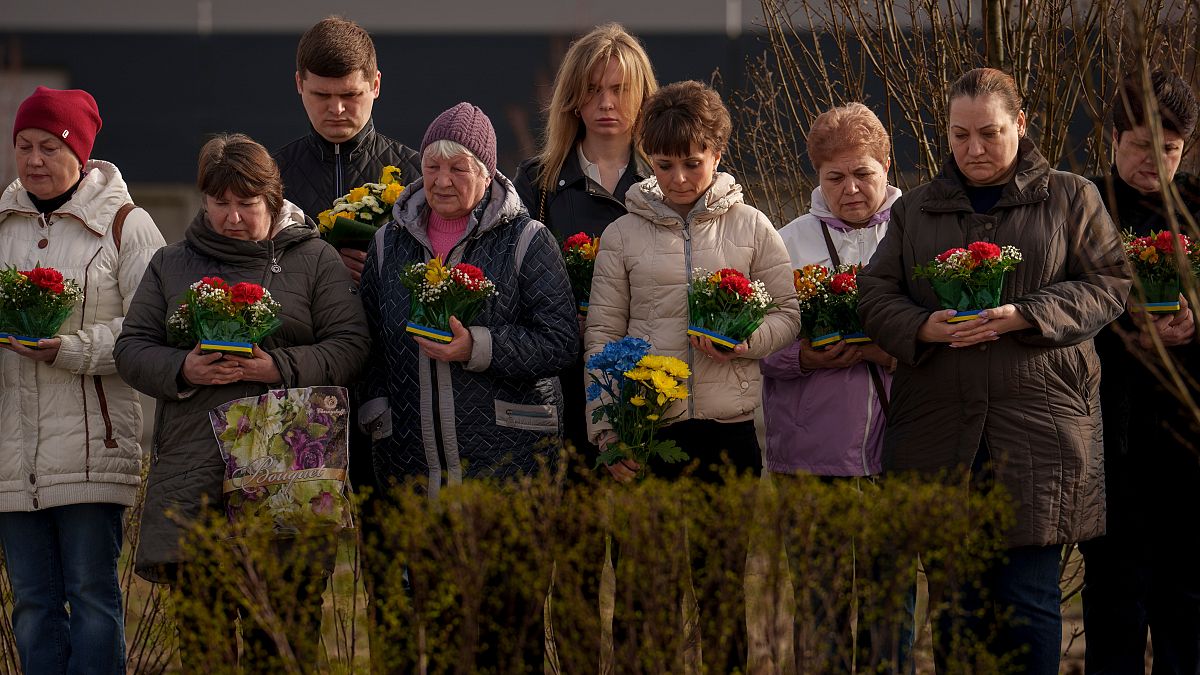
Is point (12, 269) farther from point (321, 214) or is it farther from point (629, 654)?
point (629, 654)

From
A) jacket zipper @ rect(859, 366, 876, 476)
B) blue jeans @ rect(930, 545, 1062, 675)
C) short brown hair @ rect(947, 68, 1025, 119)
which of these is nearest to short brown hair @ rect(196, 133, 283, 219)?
jacket zipper @ rect(859, 366, 876, 476)

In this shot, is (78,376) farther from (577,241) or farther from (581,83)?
(581,83)

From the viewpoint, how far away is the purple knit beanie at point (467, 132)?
15.4 ft

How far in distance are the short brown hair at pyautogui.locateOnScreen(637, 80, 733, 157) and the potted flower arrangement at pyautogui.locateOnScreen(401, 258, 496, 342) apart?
2.47 feet

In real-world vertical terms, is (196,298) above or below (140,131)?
below

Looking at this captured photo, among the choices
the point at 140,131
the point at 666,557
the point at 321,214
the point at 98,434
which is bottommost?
the point at 666,557

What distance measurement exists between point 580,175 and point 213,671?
223cm

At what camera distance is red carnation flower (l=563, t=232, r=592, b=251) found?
4966 millimetres

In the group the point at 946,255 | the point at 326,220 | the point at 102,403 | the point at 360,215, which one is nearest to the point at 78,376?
the point at 102,403

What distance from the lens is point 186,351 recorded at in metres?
4.51

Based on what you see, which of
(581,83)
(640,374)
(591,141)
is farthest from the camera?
(591,141)

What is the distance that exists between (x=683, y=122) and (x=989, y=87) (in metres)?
0.99

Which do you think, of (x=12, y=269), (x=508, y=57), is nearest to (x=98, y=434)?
(x=12, y=269)

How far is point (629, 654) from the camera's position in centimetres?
395
